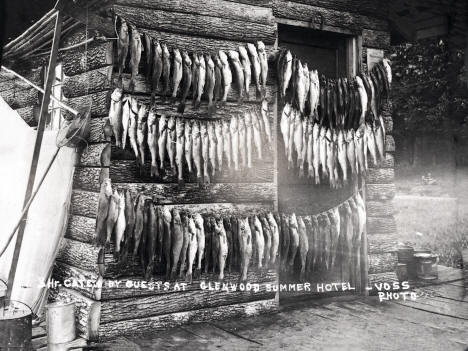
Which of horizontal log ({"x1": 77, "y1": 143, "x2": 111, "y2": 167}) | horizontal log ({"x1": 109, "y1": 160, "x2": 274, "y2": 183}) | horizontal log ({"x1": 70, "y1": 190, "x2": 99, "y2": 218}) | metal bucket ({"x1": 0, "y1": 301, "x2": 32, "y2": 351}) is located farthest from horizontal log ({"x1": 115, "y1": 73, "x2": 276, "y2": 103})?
metal bucket ({"x1": 0, "y1": 301, "x2": 32, "y2": 351})

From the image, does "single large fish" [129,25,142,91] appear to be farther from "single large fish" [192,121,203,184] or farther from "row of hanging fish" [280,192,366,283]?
"row of hanging fish" [280,192,366,283]

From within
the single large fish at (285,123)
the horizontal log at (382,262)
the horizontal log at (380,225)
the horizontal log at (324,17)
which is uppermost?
the horizontal log at (324,17)

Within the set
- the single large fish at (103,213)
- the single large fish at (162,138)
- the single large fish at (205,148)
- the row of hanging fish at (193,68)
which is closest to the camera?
the single large fish at (103,213)

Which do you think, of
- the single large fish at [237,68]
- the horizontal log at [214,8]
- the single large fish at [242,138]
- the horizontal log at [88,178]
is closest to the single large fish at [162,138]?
the horizontal log at [88,178]

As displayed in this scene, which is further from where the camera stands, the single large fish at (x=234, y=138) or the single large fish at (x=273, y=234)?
the single large fish at (x=273, y=234)

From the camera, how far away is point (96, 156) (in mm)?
4184

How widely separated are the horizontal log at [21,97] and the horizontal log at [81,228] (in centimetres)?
210

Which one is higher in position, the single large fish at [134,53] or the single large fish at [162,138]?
the single large fish at [134,53]

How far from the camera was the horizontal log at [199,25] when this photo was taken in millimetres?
4309

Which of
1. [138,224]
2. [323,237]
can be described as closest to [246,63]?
[138,224]

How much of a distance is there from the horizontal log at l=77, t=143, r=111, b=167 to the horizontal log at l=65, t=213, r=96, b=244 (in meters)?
0.55

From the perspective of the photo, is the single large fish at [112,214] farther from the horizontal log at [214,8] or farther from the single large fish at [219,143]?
the horizontal log at [214,8]

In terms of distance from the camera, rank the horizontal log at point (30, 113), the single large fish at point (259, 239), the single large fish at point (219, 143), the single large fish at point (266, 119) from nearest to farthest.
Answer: the single large fish at point (219, 143) < the single large fish at point (259, 239) < the single large fish at point (266, 119) < the horizontal log at point (30, 113)

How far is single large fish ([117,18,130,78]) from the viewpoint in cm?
403
